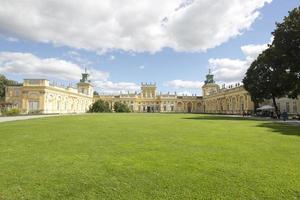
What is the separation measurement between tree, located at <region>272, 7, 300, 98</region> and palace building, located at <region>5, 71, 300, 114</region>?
19523mm

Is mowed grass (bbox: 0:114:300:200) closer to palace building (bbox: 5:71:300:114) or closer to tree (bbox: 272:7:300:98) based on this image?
tree (bbox: 272:7:300:98)

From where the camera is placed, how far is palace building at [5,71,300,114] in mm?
59906

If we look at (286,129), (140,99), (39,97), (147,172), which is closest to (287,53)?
(286,129)

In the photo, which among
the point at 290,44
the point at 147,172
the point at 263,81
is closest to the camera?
the point at 147,172

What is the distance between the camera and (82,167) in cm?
707

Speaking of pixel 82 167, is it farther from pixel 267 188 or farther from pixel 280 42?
pixel 280 42

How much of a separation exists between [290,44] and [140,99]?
87310 mm

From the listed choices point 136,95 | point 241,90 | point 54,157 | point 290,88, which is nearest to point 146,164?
point 54,157

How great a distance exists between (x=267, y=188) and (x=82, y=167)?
13.2 ft

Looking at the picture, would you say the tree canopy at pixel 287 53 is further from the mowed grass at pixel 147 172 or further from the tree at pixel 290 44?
the mowed grass at pixel 147 172

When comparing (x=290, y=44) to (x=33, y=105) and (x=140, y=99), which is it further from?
(x=140, y=99)

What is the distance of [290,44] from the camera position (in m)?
27.8

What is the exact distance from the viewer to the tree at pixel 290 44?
27.2 meters

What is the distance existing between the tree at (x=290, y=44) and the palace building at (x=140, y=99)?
64.1 feet
